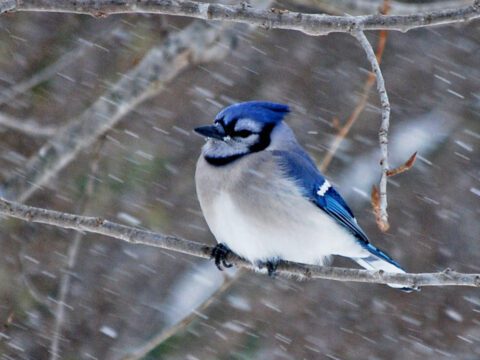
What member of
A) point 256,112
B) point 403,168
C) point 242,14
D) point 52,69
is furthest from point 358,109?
point 52,69

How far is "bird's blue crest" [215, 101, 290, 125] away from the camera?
14.9 feet

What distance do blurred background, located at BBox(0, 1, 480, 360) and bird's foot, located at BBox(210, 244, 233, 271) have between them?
2.40 metres

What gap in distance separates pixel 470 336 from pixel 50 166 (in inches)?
136

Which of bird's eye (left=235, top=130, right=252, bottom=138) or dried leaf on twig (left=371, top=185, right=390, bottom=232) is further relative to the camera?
bird's eye (left=235, top=130, right=252, bottom=138)

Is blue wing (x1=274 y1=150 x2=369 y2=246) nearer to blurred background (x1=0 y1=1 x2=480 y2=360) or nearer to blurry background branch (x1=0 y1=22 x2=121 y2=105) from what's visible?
blurred background (x1=0 y1=1 x2=480 y2=360)

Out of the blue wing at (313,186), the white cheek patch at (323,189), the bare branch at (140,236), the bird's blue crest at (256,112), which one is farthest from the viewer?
the white cheek patch at (323,189)

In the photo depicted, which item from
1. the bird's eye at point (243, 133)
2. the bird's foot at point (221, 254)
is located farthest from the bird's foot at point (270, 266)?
the bird's eye at point (243, 133)

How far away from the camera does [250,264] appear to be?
4508 mm

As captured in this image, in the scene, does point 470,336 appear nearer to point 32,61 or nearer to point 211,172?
point 211,172

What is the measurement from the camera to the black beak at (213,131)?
14.5ft

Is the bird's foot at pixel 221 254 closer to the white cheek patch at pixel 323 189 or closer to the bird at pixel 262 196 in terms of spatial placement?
the bird at pixel 262 196

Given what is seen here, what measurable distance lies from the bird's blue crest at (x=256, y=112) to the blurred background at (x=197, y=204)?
2.32 m

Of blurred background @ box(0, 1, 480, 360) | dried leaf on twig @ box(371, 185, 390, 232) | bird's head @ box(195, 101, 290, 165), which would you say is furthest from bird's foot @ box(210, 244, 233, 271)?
blurred background @ box(0, 1, 480, 360)

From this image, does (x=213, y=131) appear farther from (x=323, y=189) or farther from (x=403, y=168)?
(x=403, y=168)
